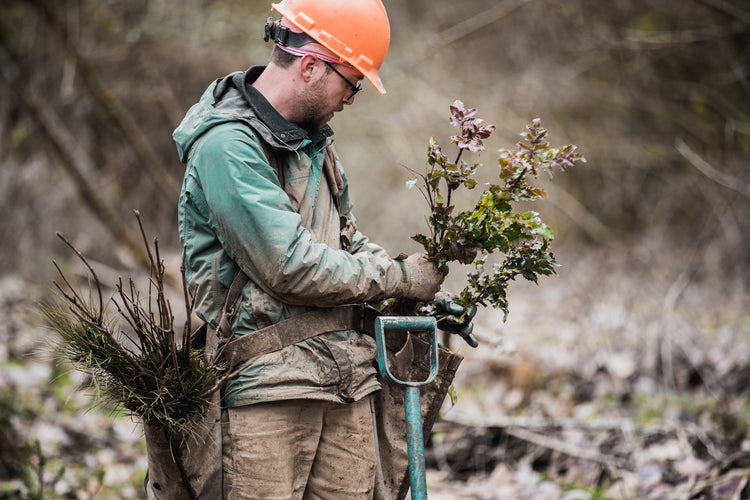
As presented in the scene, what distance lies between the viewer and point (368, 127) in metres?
9.39

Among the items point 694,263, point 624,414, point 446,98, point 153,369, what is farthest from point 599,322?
point 153,369

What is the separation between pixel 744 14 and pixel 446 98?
12.3 feet

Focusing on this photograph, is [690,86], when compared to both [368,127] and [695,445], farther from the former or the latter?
[695,445]

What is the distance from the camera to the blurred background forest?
532 centimetres

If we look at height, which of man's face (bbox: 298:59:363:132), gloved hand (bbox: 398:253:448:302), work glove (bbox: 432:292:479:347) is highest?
man's face (bbox: 298:59:363:132)

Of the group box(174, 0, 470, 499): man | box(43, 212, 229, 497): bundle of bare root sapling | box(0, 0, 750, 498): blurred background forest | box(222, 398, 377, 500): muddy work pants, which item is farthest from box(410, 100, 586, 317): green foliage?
box(0, 0, 750, 498): blurred background forest

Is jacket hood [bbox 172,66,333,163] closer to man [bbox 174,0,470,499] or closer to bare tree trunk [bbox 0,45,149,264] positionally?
man [bbox 174,0,470,499]

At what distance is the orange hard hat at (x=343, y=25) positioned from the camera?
2328 millimetres

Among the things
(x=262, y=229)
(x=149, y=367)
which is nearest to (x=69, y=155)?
(x=149, y=367)

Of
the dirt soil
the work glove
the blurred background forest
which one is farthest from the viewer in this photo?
the blurred background forest

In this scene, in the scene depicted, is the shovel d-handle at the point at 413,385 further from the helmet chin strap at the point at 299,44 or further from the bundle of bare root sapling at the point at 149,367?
the helmet chin strap at the point at 299,44

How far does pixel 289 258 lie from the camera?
7.02 ft

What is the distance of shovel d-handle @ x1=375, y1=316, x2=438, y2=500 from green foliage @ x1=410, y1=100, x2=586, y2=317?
0.25 metres

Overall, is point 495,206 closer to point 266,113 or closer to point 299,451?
point 266,113
